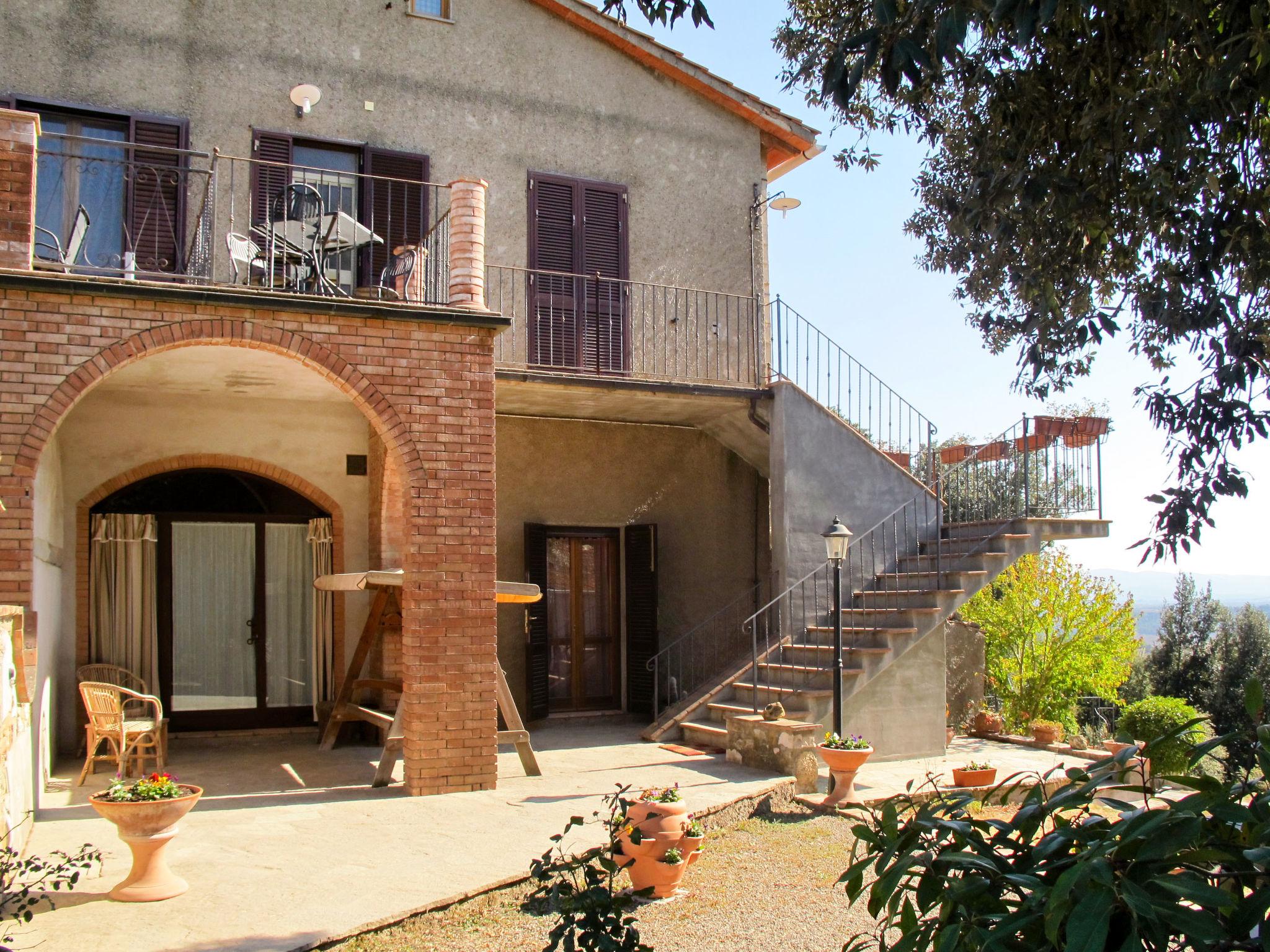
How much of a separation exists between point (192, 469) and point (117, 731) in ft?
10.4

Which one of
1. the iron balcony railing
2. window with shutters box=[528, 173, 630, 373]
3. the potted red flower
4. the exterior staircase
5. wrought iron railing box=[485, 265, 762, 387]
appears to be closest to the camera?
the iron balcony railing

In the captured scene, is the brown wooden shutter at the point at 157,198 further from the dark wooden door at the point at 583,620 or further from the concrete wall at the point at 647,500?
the dark wooden door at the point at 583,620

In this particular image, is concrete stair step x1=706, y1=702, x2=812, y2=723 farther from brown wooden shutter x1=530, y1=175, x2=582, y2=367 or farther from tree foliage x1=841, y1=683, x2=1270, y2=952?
tree foliage x1=841, y1=683, x2=1270, y2=952

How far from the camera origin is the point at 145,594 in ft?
34.1

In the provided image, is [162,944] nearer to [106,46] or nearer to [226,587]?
[226,587]

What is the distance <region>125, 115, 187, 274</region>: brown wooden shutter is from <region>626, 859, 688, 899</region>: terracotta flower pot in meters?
6.88

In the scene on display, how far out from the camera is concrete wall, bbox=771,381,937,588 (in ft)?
37.8

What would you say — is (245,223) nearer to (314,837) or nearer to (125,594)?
(125,594)

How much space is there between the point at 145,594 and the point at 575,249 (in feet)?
18.2

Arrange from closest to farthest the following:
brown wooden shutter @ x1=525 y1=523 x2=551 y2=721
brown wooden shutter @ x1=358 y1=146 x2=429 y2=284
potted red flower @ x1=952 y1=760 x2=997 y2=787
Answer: potted red flower @ x1=952 y1=760 x2=997 y2=787
brown wooden shutter @ x1=358 y1=146 x2=429 y2=284
brown wooden shutter @ x1=525 y1=523 x2=551 y2=721

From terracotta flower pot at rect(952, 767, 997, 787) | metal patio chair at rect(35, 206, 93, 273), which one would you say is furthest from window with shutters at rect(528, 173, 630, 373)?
terracotta flower pot at rect(952, 767, 997, 787)

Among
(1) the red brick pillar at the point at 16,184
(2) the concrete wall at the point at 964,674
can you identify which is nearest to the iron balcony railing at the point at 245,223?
(1) the red brick pillar at the point at 16,184

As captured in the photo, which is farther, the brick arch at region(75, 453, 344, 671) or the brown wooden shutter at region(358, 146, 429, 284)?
the brown wooden shutter at region(358, 146, 429, 284)

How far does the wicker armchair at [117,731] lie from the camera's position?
8266 millimetres
